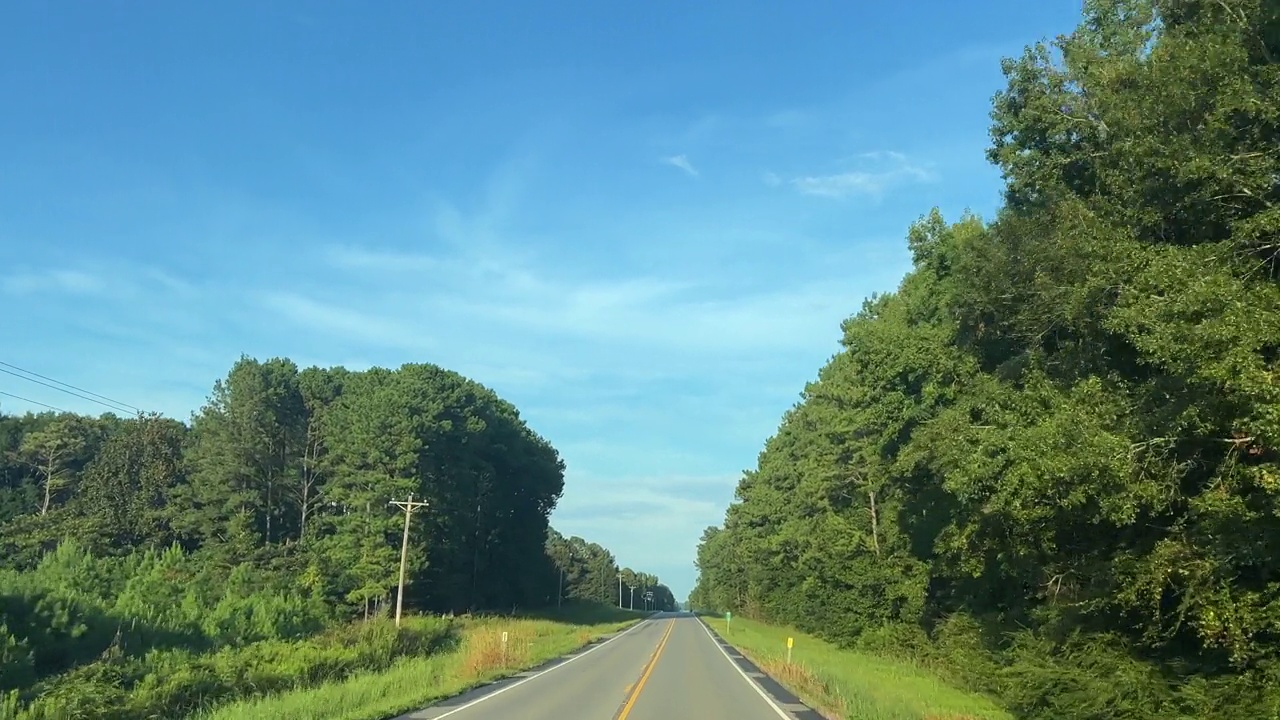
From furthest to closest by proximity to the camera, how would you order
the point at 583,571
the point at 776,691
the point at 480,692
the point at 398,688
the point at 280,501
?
the point at 583,571 < the point at 280,501 < the point at 776,691 < the point at 480,692 < the point at 398,688

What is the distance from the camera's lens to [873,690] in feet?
73.3

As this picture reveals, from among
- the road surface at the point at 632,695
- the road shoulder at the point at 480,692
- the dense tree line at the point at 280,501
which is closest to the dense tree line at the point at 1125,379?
the road surface at the point at 632,695

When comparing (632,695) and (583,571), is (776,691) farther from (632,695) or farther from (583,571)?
(583,571)

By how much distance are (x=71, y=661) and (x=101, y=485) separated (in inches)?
2096

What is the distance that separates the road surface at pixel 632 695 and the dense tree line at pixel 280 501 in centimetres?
1339

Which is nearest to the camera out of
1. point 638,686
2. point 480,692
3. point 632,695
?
point 632,695

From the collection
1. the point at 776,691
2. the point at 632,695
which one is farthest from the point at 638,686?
the point at 776,691

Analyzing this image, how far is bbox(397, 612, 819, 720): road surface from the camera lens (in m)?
18.2

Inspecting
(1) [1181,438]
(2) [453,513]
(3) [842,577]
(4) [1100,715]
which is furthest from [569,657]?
Result: (2) [453,513]

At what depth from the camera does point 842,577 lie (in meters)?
47.2

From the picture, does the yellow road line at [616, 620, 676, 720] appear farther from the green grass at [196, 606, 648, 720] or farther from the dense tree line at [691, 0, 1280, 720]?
the dense tree line at [691, 0, 1280, 720]

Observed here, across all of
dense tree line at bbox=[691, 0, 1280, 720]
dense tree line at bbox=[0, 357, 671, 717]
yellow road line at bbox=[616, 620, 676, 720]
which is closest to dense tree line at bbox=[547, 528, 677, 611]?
dense tree line at bbox=[0, 357, 671, 717]

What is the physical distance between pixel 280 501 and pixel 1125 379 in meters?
74.5

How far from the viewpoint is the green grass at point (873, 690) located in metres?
18.4
